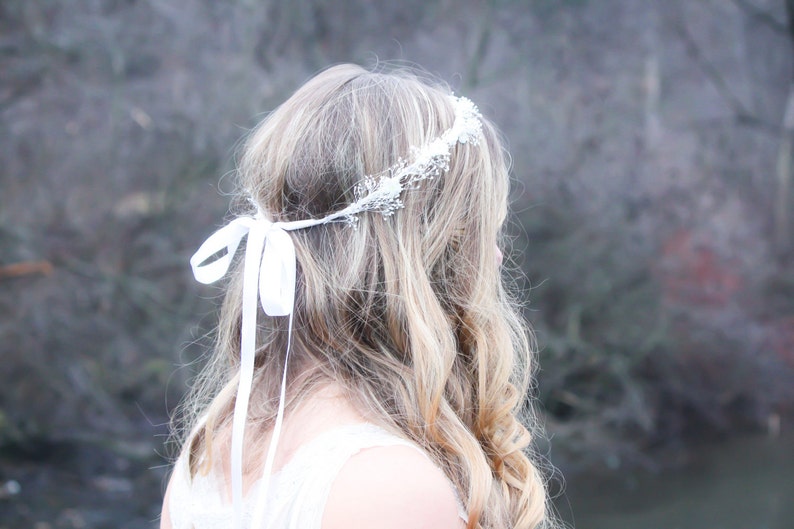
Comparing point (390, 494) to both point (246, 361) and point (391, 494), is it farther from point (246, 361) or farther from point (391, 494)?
point (246, 361)

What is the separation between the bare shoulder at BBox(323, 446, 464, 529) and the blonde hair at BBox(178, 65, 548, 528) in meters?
0.11

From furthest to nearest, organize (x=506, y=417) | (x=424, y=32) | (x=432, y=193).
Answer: (x=424, y=32), (x=506, y=417), (x=432, y=193)

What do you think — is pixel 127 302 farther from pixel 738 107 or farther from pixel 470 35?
pixel 738 107

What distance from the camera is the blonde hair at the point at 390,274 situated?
98cm

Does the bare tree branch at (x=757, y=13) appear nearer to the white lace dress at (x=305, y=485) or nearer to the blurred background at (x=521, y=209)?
the blurred background at (x=521, y=209)

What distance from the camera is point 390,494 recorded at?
2.59ft

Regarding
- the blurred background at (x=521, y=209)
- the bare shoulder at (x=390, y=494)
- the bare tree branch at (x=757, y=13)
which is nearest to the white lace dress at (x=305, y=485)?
the bare shoulder at (x=390, y=494)

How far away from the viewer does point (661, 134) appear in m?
4.63

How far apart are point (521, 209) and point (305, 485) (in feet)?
12.1

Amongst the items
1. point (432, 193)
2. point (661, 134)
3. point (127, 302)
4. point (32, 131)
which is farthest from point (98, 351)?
point (432, 193)

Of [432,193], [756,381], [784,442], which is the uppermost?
[432,193]

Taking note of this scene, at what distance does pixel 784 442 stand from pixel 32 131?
465 cm

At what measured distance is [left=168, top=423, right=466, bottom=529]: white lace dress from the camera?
2.70 ft

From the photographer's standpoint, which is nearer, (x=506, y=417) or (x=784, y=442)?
Result: (x=506, y=417)
